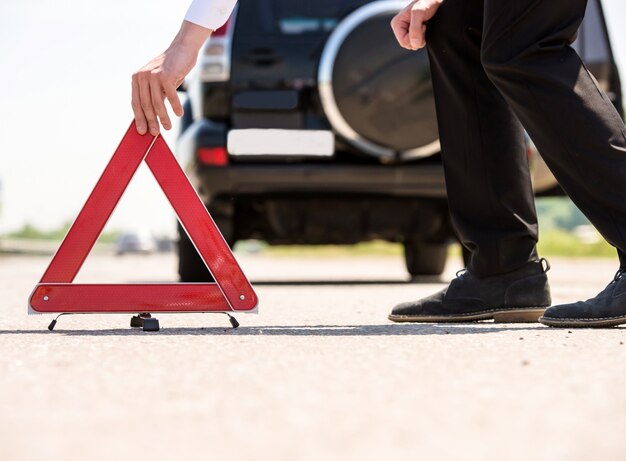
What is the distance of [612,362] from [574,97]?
3.37ft

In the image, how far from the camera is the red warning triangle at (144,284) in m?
3.46

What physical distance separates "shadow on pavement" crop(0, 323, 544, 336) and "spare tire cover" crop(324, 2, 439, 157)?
226 cm

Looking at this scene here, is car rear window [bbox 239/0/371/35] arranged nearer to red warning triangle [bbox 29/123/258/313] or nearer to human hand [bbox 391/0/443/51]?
human hand [bbox 391/0/443/51]

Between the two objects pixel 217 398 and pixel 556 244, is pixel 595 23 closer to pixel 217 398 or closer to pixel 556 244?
pixel 217 398

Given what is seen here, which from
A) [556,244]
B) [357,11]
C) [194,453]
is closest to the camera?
[194,453]

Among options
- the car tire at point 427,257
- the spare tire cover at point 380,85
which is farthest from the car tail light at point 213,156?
the car tire at point 427,257

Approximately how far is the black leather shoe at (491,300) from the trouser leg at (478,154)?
0.04 meters

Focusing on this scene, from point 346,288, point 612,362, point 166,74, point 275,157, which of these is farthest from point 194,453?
point 346,288

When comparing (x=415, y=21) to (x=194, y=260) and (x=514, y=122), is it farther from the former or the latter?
(x=194, y=260)

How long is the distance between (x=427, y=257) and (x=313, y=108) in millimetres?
3146

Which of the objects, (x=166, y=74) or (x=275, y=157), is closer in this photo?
(x=166, y=74)

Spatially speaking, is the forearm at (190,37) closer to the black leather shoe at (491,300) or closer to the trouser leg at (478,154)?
the trouser leg at (478,154)

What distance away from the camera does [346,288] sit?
6.61 meters

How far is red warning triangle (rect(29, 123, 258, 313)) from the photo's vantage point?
346cm
